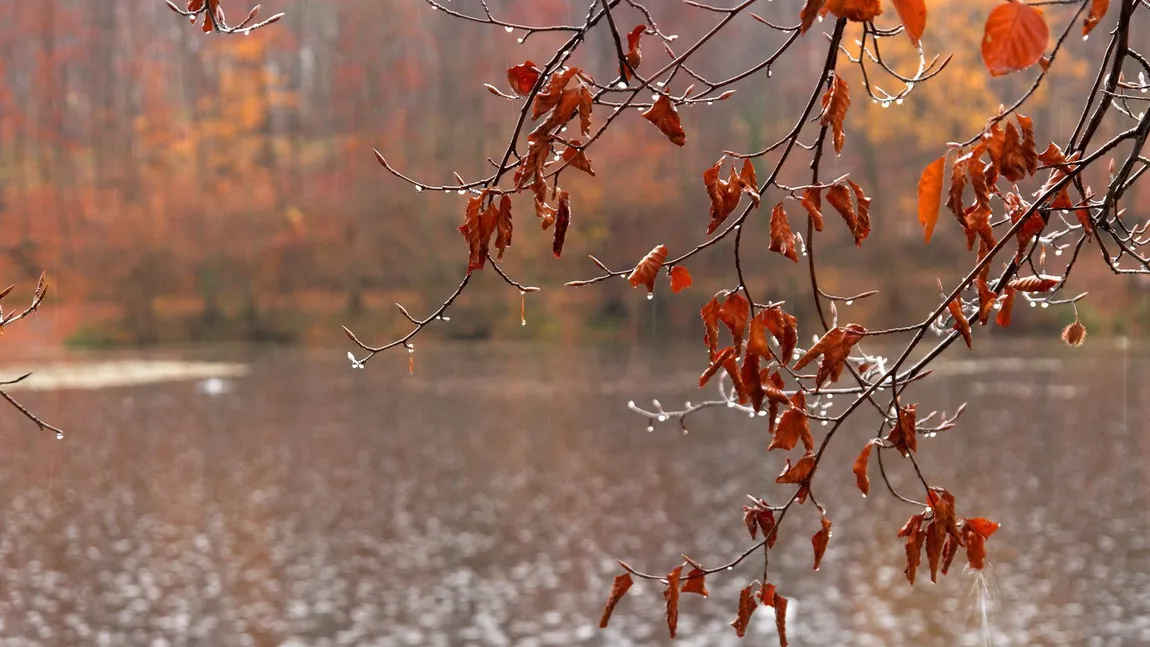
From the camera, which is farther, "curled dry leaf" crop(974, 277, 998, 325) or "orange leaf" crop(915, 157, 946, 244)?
"curled dry leaf" crop(974, 277, 998, 325)

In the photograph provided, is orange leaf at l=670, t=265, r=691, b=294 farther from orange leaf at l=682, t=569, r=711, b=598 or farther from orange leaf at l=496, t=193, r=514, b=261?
orange leaf at l=682, t=569, r=711, b=598

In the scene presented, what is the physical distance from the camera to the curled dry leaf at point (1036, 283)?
1.97 meters

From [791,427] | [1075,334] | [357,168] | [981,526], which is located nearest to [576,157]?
[791,427]

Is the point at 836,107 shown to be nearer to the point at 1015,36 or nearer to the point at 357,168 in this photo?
the point at 1015,36

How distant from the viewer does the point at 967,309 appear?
256cm

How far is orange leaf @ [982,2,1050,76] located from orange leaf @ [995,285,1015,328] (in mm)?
668

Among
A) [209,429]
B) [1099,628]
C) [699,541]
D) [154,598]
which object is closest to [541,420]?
[209,429]

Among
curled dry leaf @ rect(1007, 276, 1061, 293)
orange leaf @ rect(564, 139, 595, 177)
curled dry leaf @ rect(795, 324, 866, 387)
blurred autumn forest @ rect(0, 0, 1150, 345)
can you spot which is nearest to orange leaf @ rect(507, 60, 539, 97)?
orange leaf @ rect(564, 139, 595, 177)

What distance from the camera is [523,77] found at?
6.25 ft

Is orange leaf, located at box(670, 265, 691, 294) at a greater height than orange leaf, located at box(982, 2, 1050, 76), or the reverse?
orange leaf, located at box(982, 2, 1050, 76)

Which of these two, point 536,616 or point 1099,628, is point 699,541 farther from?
point 1099,628

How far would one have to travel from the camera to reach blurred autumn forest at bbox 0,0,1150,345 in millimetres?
40375

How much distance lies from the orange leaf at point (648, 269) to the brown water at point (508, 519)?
949mm

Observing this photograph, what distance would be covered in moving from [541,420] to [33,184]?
97.1 ft
